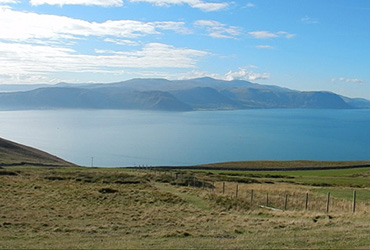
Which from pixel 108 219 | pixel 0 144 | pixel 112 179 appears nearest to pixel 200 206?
pixel 108 219

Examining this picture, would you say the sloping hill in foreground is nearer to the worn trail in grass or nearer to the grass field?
the grass field

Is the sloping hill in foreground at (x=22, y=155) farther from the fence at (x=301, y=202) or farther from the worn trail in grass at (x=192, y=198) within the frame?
the fence at (x=301, y=202)

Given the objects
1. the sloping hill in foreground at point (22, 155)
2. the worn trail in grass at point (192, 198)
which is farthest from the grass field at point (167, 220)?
the sloping hill in foreground at point (22, 155)

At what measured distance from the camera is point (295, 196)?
78.9ft

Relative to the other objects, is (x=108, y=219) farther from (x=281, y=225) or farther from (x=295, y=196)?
(x=295, y=196)

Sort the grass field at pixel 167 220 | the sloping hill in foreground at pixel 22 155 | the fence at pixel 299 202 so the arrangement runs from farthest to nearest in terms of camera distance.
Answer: the sloping hill in foreground at pixel 22 155 → the fence at pixel 299 202 → the grass field at pixel 167 220

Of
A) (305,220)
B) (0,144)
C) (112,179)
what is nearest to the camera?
(305,220)

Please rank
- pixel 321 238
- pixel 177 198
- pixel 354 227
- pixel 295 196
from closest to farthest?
pixel 321 238 < pixel 354 227 < pixel 177 198 < pixel 295 196

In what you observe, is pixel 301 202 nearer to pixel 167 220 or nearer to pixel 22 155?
pixel 167 220

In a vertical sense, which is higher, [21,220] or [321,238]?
[321,238]

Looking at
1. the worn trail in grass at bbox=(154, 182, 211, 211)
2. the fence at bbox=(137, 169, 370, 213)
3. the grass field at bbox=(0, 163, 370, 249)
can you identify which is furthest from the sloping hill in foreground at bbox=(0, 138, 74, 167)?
the fence at bbox=(137, 169, 370, 213)

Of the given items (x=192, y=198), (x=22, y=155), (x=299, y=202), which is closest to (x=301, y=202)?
(x=299, y=202)

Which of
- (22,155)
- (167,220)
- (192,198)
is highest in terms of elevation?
(167,220)

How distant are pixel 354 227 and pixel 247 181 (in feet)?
75.2
